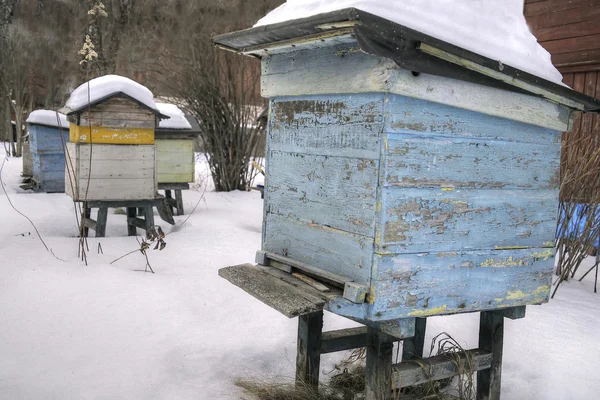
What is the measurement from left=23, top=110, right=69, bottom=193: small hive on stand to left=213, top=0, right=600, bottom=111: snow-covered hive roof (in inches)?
296

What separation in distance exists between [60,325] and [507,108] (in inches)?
117

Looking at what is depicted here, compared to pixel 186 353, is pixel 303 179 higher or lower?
higher

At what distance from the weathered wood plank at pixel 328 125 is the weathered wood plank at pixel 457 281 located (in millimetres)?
443

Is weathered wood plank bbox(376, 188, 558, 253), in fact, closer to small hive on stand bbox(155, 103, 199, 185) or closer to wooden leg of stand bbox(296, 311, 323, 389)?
wooden leg of stand bbox(296, 311, 323, 389)

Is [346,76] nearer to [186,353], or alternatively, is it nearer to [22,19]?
[186,353]

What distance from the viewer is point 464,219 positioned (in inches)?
87.5

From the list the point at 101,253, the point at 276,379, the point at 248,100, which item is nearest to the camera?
the point at 276,379

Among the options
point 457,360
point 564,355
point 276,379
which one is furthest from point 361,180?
point 564,355

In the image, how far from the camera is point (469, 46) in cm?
208

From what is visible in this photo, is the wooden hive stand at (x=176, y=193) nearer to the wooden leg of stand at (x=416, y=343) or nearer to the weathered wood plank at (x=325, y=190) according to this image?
the wooden leg of stand at (x=416, y=343)

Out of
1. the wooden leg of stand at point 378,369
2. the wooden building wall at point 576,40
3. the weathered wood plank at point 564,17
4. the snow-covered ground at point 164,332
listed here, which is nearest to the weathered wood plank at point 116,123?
the snow-covered ground at point 164,332

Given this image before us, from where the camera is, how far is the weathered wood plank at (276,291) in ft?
6.74

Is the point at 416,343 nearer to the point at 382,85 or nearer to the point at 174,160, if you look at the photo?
the point at 382,85

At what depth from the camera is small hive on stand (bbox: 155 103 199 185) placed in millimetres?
8156
